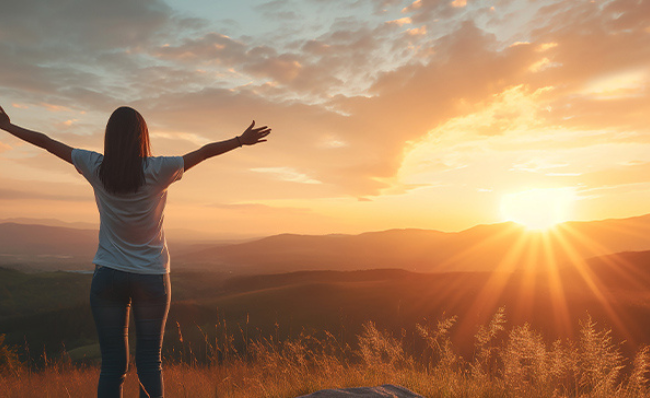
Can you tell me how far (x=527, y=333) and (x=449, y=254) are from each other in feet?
564

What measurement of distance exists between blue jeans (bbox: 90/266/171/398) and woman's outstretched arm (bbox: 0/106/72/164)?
0.90 m

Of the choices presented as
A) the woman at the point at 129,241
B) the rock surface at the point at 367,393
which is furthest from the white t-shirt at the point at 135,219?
the rock surface at the point at 367,393

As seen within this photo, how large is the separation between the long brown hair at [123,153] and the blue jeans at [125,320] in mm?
597

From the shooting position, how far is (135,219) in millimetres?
2939

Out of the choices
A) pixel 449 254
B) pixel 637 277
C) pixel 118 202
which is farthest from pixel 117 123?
pixel 449 254

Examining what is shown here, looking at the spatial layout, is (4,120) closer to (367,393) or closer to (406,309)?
(367,393)

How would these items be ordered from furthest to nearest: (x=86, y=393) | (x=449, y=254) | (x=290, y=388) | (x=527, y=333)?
(x=449, y=254)
(x=86, y=393)
(x=527, y=333)
(x=290, y=388)

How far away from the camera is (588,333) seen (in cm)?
451

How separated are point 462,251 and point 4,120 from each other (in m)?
178

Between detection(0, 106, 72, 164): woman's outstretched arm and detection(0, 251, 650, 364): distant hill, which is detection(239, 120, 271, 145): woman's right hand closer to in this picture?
detection(0, 106, 72, 164): woman's outstretched arm

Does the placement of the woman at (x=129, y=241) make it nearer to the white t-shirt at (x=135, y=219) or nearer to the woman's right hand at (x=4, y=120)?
the white t-shirt at (x=135, y=219)

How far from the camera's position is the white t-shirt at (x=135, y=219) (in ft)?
9.57

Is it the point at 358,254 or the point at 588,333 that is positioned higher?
the point at 588,333

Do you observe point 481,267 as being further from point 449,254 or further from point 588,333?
point 588,333
